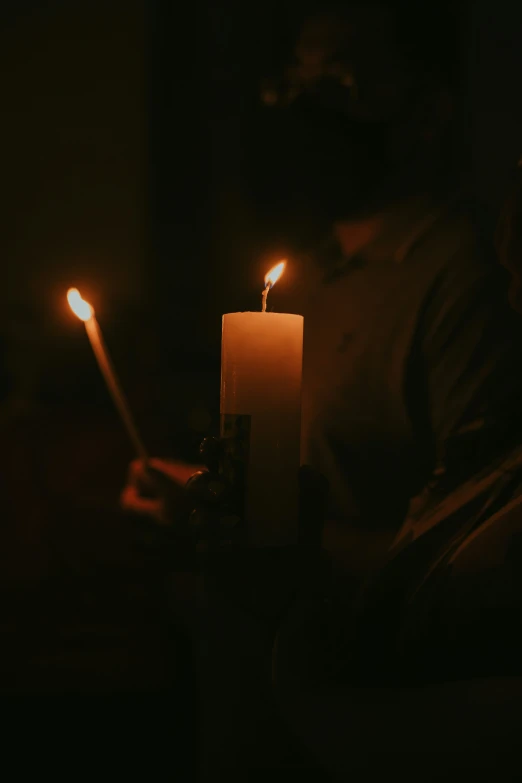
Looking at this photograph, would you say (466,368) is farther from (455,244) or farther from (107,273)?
(107,273)

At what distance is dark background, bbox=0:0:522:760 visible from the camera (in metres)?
1.42

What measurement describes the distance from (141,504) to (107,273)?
103 centimetres

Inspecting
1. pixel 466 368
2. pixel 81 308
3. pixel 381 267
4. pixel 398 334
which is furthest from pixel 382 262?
pixel 81 308

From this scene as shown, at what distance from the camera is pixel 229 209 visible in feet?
Answer: 5.34

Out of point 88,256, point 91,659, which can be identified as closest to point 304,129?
point 91,659

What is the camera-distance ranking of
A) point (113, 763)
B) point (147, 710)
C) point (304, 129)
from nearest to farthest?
point (304, 129) → point (113, 763) → point (147, 710)

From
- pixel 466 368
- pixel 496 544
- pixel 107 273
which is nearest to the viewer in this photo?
pixel 496 544

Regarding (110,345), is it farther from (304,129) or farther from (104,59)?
(304,129)

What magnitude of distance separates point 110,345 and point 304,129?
940 millimetres

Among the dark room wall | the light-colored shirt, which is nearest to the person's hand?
the light-colored shirt

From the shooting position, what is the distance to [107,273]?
1.89 m

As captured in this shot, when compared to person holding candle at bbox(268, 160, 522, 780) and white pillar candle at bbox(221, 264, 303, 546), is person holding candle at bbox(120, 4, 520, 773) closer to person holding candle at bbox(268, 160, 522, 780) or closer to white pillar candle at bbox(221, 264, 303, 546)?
person holding candle at bbox(268, 160, 522, 780)

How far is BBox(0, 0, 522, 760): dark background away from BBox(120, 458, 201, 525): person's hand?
0.34 m

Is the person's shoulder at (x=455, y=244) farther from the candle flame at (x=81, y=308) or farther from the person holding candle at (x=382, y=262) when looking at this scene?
the candle flame at (x=81, y=308)
